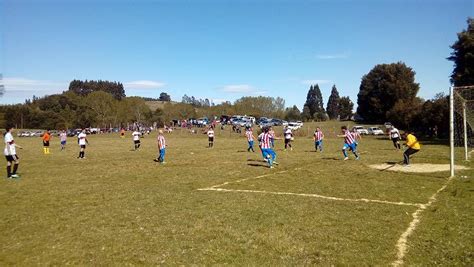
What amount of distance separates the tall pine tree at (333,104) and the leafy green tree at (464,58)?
81930mm

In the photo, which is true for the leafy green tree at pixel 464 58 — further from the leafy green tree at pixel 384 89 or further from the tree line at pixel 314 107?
the leafy green tree at pixel 384 89

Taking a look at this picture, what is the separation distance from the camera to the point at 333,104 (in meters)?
136

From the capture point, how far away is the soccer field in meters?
7.85

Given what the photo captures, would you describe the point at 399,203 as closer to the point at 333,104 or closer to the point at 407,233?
the point at 407,233

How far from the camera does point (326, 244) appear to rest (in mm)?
8352

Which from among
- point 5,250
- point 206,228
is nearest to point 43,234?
point 5,250

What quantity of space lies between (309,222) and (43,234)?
642 cm

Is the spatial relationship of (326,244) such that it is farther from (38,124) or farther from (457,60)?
(38,124)

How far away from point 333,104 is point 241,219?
429ft

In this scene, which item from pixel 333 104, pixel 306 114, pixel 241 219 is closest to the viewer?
pixel 241 219

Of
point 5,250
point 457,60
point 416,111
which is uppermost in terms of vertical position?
point 457,60

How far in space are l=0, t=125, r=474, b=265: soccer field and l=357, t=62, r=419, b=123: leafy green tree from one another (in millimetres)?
78300

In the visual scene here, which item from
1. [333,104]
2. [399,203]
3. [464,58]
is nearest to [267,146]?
[399,203]

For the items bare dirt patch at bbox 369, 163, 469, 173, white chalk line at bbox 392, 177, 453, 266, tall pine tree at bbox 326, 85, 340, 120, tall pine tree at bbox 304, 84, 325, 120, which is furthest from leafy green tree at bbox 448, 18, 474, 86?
tall pine tree at bbox 304, 84, 325, 120
